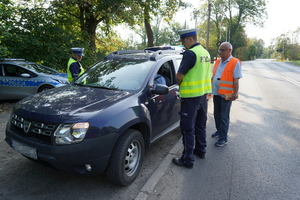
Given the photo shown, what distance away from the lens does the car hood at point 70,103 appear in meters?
2.50

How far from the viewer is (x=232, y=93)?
407cm

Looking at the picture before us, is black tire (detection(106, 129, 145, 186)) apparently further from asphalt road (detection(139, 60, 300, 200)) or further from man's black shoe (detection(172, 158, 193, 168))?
man's black shoe (detection(172, 158, 193, 168))

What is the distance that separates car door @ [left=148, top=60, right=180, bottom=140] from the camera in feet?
11.2

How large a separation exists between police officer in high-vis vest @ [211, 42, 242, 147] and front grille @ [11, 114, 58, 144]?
3.02m

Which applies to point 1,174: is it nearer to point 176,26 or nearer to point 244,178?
point 244,178

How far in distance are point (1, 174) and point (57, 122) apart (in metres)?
1.55

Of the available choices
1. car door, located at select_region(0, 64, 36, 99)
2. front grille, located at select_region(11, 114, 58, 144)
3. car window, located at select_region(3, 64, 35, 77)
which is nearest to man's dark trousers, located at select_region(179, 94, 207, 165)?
front grille, located at select_region(11, 114, 58, 144)

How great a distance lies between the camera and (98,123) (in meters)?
2.46

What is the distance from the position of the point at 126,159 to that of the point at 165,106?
3.86 ft

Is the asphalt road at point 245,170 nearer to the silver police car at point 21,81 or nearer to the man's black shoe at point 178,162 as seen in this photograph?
the man's black shoe at point 178,162

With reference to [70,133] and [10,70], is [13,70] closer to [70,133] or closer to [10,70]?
[10,70]

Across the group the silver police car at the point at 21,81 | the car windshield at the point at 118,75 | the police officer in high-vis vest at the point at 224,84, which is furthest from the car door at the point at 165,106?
the silver police car at the point at 21,81

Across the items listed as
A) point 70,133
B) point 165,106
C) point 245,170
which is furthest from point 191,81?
point 70,133

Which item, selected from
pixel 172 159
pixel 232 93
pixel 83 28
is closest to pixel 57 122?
pixel 172 159
